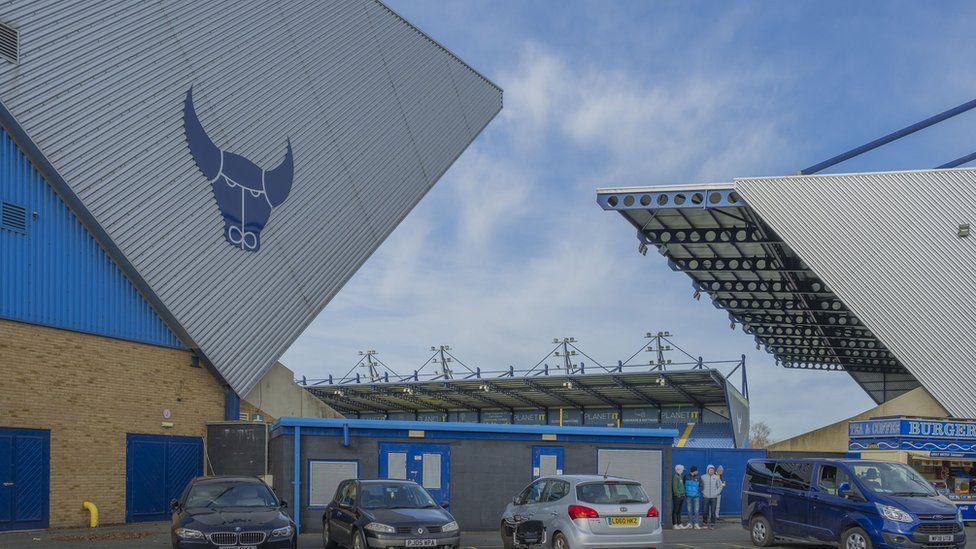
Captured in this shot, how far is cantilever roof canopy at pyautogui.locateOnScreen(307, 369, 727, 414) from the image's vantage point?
46531mm

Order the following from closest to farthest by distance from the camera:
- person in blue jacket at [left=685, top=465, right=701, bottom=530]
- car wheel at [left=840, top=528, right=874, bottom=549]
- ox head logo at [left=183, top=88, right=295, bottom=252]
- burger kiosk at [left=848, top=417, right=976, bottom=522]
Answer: car wheel at [left=840, top=528, right=874, bottom=549]
person in blue jacket at [left=685, top=465, right=701, bottom=530]
ox head logo at [left=183, top=88, right=295, bottom=252]
burger kiosk at [left=848, top=417, right=976, bottom=522]

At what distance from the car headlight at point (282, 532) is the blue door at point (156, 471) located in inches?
452

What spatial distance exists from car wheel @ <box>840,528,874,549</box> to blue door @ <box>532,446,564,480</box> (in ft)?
27.3

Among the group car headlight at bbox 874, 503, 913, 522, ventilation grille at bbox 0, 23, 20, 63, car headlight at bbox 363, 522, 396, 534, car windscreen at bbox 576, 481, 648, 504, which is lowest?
car headlight at bbox 363, 522, 396, 534

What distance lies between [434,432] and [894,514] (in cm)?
1055

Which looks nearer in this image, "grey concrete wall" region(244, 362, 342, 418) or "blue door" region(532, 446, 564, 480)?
"blue door" region(532, 446, 564, 480)

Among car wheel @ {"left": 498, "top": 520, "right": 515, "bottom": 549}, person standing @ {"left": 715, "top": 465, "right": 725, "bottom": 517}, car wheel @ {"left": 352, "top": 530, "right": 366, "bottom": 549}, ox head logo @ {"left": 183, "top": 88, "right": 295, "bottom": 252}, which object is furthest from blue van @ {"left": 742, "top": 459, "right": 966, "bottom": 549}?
ox head logo @ {"left": 183, "top": 88, "right": 295, "bottom": 252}

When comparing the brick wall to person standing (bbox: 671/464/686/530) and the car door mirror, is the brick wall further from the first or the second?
the car door mirror

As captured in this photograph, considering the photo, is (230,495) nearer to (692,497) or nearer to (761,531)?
(761,531)

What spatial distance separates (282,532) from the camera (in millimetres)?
14453

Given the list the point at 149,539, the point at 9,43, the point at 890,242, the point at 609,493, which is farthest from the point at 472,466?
the point at 890,242

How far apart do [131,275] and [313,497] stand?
7.78m

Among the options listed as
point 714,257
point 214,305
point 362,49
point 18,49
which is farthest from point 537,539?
point 714,257

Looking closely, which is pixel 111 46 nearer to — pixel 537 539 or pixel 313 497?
pixel 313 497
